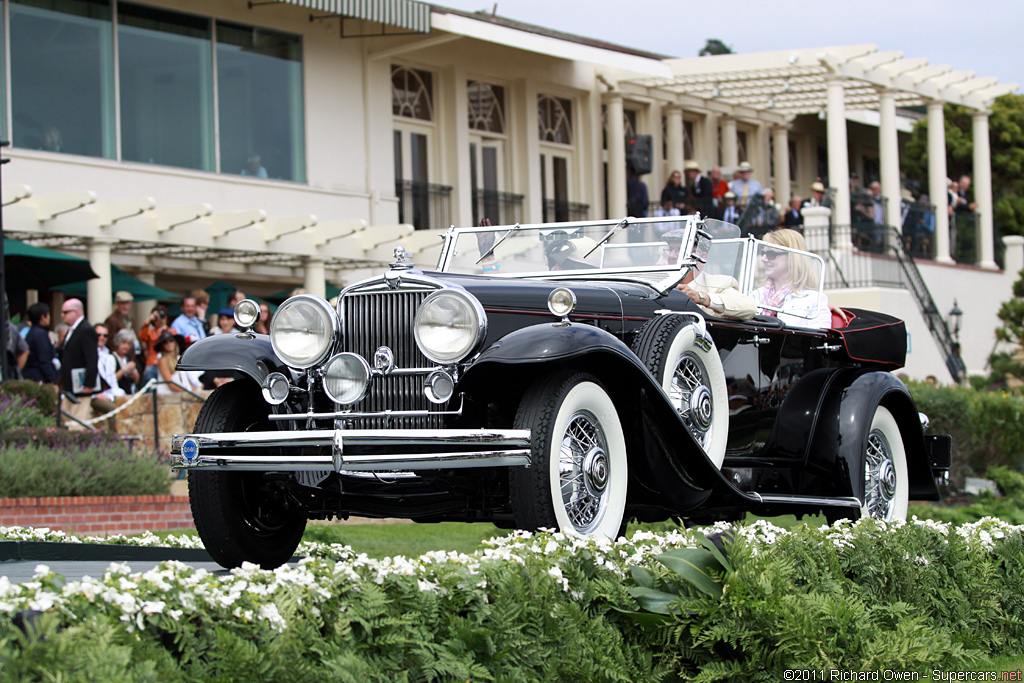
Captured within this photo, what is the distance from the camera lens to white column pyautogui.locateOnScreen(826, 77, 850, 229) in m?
24.1

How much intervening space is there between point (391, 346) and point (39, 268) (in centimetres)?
1007

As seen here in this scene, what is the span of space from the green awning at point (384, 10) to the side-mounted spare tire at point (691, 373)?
13716 mm

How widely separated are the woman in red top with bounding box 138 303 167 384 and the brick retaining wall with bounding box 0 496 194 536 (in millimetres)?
3638

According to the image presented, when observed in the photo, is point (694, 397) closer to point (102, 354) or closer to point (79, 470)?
point (79, 470)

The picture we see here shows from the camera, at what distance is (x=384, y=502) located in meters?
5.57

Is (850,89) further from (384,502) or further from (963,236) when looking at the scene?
(384,502)

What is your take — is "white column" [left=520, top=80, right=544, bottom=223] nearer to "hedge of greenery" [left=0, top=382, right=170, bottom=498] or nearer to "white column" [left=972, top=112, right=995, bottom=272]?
"white column" [left=972, top=112, right=995, bottom=272]

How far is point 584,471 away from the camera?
5391 mm

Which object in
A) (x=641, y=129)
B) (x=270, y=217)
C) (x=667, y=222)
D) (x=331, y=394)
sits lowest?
(x=331, y=394)

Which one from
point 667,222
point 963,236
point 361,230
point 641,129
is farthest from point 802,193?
point 667,222

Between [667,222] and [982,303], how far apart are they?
872 inches

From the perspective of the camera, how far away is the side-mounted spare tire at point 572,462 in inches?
201

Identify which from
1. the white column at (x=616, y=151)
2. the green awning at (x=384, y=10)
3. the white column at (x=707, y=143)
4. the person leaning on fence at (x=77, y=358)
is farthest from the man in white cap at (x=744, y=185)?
the person leaning on fence at (x=77, y=358)

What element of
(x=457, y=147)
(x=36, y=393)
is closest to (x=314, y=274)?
(x=457, y=147)
